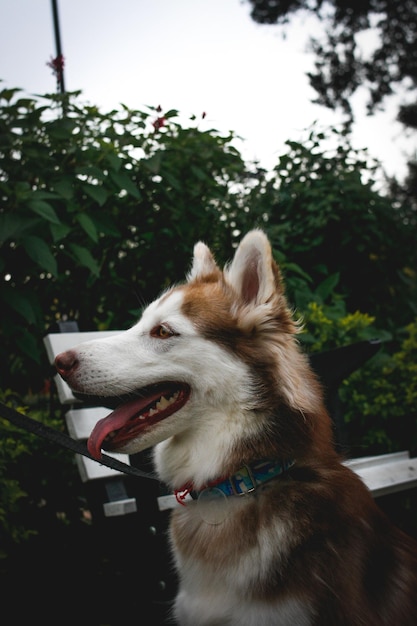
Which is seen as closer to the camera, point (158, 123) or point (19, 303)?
point (19, 303)

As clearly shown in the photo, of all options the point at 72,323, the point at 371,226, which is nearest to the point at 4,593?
the point at 72,323

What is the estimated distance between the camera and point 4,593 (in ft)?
11.0

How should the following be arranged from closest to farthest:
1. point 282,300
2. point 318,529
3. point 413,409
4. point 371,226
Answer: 1. point 318,529
2. point 282,300
3. point 413,409
4. point 371,226

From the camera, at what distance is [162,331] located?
221 centimetres

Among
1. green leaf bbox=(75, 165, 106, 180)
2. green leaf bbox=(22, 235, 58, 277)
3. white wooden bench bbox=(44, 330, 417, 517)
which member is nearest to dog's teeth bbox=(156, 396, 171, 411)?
white wooden bench bbox=(44, 330, 417, 517)

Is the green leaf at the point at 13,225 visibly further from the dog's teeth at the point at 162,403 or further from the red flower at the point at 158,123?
the dog's teeth at the point at 162,403

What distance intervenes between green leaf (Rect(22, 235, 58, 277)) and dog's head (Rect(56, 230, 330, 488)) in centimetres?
95

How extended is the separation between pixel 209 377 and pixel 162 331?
0.26 m

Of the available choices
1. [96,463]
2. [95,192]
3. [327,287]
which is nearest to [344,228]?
[327,287]

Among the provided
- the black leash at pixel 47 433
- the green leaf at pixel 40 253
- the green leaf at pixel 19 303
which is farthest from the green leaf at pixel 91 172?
the black leash at pixel 47 433

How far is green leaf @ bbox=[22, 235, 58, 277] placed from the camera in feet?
9.82

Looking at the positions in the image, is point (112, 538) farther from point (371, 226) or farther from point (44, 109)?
point (371, 226)

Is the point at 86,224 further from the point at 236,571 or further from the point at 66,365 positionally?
the point at 236,571

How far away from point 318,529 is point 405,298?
407cm
